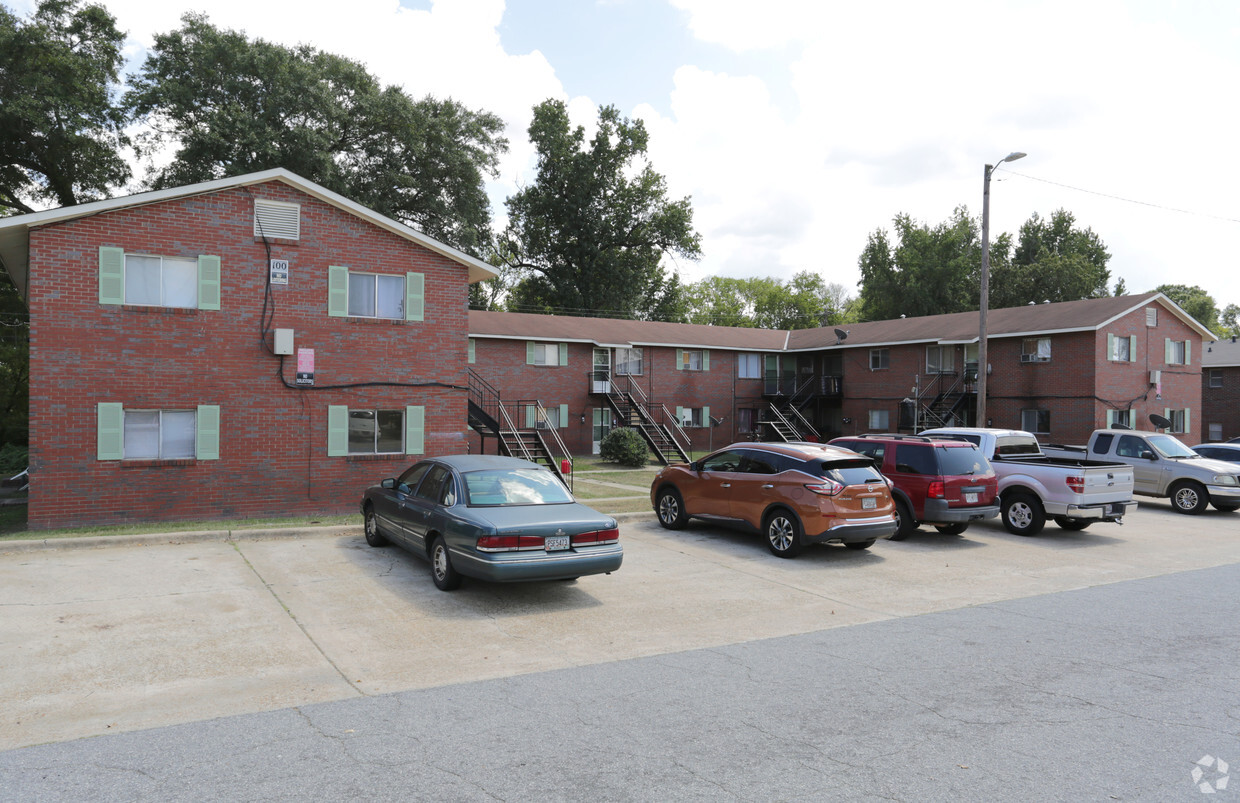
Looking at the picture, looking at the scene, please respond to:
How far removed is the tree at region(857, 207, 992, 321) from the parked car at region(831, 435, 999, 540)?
154ft

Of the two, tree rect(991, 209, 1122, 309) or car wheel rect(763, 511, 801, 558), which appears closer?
car wheel rect(763, 511, 801, 558)

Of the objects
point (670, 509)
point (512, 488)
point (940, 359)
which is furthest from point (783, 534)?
point (940, 359)

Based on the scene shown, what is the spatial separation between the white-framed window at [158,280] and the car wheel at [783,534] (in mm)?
11389

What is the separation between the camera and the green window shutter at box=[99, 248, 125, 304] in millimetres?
14023

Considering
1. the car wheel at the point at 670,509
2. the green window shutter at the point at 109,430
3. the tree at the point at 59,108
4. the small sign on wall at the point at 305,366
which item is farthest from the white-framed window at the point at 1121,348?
the tree at the point at 59,108

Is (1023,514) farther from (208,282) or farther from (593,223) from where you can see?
(593,223)

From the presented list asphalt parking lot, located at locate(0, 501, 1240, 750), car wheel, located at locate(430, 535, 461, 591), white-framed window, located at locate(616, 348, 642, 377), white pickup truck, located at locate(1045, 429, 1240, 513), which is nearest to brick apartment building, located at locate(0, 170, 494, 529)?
asphalt parking lot, located at locate(0, 501, 1240, 750)

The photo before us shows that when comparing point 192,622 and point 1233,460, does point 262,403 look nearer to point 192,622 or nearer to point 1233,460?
point 192,622

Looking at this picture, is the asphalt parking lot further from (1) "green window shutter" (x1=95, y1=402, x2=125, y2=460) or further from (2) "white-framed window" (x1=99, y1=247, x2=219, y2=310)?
(2) "white-framed window" (x1=99, y1=247, x2=219, y2=310)

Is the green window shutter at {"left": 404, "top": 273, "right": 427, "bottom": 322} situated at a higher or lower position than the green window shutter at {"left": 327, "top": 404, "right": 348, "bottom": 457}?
higher

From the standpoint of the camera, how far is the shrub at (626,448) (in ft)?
90.7

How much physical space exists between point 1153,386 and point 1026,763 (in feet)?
106

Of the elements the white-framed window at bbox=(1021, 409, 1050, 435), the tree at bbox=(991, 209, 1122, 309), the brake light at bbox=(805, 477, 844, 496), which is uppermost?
the tree at bbox=(991, 209, 1122, 309)

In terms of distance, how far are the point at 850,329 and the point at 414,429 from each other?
27636 mm
